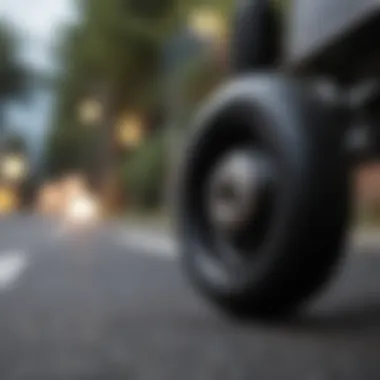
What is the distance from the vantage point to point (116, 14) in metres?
40.5

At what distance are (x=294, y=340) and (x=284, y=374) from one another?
76 cm

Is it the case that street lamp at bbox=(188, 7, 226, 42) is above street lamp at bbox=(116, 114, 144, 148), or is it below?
below

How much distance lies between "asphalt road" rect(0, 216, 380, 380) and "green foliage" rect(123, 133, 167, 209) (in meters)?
30.9

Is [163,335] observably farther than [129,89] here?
No

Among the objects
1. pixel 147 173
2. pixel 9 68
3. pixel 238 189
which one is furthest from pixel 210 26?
pixel 9 68

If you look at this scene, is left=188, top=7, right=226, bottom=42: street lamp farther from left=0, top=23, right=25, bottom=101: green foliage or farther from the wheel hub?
left=0, top=23, right=25, bottom=101: green foliage

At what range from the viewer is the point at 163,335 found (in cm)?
333

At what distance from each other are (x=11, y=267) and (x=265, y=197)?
135 inches

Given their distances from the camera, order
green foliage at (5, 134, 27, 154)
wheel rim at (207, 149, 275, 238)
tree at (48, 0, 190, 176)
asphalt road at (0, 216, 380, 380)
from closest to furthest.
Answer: asphalt road at (0, 216, 380, 380), wheel rim at (207, 149, 275, 238), tree at (48, 0, 190, 176), green foliage at (5, 134, 27, 154)

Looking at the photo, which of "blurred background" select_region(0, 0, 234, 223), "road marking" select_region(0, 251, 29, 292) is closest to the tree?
"blurred background" select_region(0, 0, 234, 223)

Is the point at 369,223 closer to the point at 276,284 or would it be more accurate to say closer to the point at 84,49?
the point at 276,284

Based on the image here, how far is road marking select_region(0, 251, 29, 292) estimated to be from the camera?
213 inches

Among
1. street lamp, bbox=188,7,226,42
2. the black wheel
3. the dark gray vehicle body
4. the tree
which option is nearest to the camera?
the dark gray vehicle body

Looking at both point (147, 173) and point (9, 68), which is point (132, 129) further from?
point (9, 68)
